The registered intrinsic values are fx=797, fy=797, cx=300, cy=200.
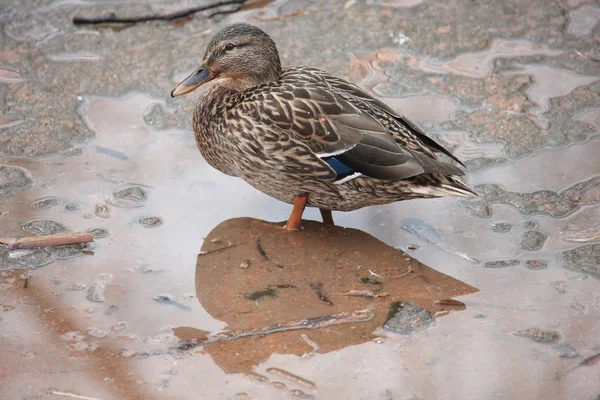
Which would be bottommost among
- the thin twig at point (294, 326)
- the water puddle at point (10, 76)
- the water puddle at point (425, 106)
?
the thin twig at point (294, 326)

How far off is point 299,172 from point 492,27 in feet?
9.79

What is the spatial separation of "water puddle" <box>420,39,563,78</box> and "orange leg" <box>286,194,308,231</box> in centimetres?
205

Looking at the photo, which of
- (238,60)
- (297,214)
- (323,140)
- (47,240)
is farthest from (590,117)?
(47,240)

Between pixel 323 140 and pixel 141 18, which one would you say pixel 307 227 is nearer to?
pixel 323 140

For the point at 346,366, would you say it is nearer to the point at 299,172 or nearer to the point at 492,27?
the point at 299,172

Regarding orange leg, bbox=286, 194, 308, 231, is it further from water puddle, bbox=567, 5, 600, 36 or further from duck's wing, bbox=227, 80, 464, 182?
water puddle, bbox=567, 5, 600, 36

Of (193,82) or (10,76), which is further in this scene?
(10,76)

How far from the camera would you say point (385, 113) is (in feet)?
17.0

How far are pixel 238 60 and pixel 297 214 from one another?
1.08 metres

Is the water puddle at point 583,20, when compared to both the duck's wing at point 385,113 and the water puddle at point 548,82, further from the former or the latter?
the duck's wing at point 385,113

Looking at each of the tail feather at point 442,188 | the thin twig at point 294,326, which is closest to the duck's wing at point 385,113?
the tail feather at point 442,188

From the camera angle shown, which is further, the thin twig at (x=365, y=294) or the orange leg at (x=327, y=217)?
the orange leg at (x=327, y=217)

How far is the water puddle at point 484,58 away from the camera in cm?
655

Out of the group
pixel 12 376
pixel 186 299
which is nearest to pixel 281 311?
pixel 186 299
